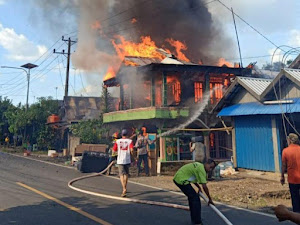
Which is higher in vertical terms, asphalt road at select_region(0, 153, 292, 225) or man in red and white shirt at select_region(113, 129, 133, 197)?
man in red and white shirt at select_region(113, 129, 133, 197)

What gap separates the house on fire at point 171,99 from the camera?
1665 centimetres

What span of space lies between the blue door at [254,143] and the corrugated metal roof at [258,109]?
48cm

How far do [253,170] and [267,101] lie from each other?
308cm

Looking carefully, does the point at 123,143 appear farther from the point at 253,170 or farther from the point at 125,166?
the point at 253,170

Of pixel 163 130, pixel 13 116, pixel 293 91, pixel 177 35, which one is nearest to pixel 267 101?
pixel 293 91

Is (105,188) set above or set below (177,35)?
below

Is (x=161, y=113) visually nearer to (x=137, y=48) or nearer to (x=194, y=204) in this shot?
(x=194, y=204)

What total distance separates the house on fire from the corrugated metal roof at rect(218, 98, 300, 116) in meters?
1.98

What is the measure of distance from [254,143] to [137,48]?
16.8 m

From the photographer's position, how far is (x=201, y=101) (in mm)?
18734

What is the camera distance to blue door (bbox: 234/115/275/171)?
12016 mm

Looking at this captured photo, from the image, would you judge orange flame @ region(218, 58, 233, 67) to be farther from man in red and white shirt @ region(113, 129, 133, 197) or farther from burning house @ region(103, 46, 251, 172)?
man in red and white shirt @ region(113, 129, 133, 197)

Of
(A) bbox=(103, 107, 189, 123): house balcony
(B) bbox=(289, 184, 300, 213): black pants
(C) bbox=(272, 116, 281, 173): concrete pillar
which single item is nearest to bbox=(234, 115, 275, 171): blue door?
(C) bbox=(272, 116, 281, 173): concrete pillar

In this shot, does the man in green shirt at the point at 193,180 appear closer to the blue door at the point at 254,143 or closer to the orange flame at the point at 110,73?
the blue door at the point at 254,143
